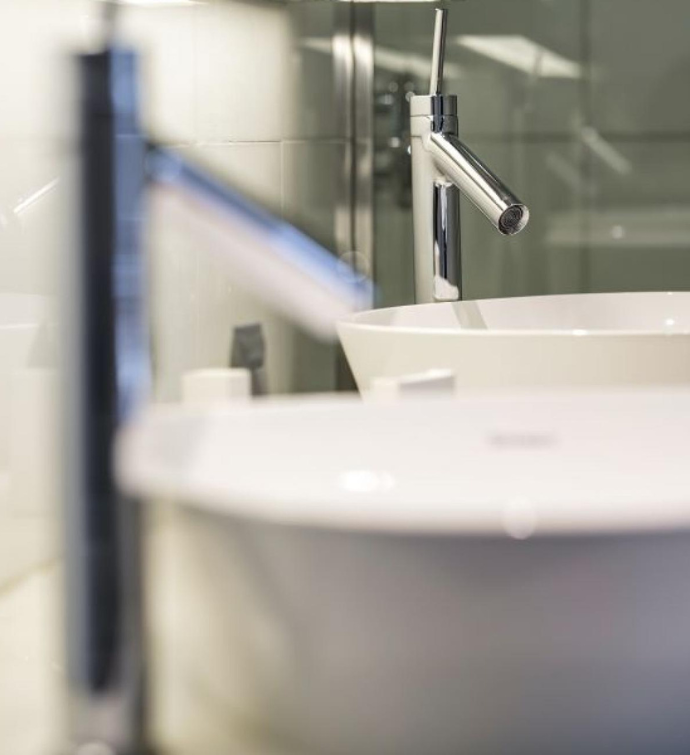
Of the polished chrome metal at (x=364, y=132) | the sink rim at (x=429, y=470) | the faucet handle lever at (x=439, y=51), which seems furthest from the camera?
the polished chrome metal at (x=364, y=132)

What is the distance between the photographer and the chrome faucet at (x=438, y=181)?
1334 mm

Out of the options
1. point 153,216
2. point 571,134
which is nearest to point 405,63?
point 571,134

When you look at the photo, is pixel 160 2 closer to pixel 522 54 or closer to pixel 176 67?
pixel 176 67

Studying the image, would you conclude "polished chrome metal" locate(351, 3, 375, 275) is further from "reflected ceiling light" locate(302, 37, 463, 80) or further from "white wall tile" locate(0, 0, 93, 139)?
"white wall tile" locate(0, 0, 93, 139)

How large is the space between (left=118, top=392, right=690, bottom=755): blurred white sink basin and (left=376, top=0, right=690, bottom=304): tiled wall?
139 cm

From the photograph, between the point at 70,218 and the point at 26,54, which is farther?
the point at 26,54

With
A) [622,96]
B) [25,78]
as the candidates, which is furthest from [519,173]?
[25,78]

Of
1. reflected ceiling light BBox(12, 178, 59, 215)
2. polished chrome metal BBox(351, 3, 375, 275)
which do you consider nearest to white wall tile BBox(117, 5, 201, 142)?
reflected ceiling light BBox(12, 178, 59, 215)

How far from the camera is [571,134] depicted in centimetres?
202

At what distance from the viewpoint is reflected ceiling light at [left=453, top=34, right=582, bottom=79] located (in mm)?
1998

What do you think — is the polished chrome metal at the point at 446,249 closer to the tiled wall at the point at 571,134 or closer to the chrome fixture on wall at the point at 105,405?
the tiled wall at the point at 571,134

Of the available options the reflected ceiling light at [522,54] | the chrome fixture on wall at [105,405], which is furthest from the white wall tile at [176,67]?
the reflected ceiling light at [522,54]

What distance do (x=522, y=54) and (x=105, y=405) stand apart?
5.09 ft

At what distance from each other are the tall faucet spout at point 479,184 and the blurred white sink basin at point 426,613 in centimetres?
69
